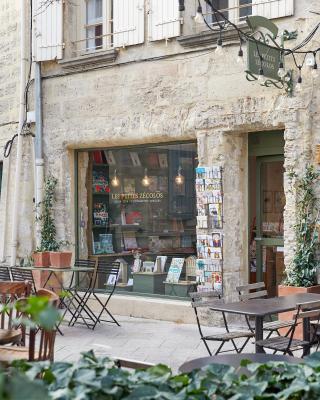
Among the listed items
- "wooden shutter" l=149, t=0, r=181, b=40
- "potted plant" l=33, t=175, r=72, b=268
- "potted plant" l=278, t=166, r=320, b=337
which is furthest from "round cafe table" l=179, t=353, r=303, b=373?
"potted plant" l=33, t=175, r=72, b=268

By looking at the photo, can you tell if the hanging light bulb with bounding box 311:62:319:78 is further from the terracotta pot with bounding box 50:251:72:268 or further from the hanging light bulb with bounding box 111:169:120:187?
the terracotta pot with bounding box 50:251:72:268

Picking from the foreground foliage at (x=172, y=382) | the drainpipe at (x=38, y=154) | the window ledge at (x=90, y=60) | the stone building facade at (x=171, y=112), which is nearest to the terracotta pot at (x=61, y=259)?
the stone building facade at (x=171, y=112)

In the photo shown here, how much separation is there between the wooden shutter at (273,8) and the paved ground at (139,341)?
11.9ft

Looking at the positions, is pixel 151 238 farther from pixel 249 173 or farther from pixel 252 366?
pixel 252 366

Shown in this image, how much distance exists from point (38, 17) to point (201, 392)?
8.75 metres

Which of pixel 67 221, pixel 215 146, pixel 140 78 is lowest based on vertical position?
pixel 67 221

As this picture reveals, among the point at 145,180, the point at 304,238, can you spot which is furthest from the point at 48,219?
the point at 304,238

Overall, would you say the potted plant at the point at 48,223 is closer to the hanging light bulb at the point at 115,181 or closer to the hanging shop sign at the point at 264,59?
the hanging light bulb at the point at 115,181

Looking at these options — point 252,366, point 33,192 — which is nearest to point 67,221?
point 33,192

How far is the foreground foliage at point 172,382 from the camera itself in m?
2.51

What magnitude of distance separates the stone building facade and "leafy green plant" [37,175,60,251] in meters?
0.10

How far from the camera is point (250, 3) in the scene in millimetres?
8359

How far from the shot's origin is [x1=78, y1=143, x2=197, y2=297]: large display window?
9.18 m

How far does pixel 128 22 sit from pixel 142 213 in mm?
2580
